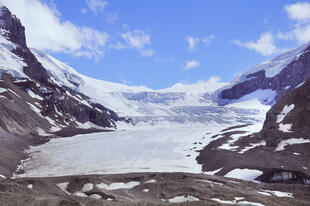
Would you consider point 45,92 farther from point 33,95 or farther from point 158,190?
point 158,190

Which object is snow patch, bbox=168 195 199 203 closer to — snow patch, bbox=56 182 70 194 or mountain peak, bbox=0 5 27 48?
snow patch, bbox=56 182 70 194

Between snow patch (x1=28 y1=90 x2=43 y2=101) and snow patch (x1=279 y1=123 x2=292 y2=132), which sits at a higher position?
snow patch (x1=28 y1=90 x2=43 y2=101)

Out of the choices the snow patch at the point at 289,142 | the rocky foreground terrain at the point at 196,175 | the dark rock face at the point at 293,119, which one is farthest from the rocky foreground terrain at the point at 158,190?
the dark rock face at the point at 293,119

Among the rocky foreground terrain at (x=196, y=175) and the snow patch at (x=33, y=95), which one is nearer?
the rocky foreground terrain at (x=196, y=175)

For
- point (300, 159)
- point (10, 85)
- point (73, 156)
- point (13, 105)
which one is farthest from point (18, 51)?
point (300, 159)

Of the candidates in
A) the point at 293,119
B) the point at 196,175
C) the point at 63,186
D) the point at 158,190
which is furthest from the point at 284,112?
the point at 63,186

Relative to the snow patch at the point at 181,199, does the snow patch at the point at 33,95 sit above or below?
above

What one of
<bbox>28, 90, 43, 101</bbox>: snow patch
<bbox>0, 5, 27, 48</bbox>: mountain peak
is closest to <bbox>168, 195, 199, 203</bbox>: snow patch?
<bbox>28, 90, 43, 101</bbox>: snow patch

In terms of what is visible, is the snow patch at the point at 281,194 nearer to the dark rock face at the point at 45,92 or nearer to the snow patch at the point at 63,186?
the snow patch at the point at 63,186
